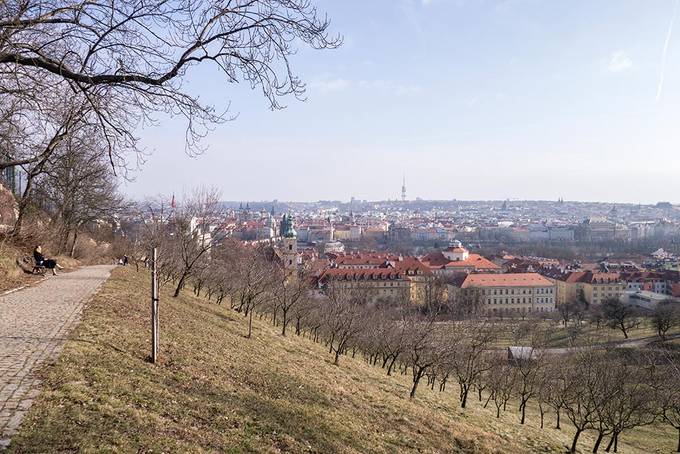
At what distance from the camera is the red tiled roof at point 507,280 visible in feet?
247

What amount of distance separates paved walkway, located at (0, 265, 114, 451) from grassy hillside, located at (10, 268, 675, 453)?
183 millimetres

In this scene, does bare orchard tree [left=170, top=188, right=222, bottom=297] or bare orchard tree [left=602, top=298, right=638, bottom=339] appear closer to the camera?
bare orchard tree [left=170, top=188, right=222, bottom=297]

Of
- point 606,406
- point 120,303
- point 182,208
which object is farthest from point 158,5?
point 606,406

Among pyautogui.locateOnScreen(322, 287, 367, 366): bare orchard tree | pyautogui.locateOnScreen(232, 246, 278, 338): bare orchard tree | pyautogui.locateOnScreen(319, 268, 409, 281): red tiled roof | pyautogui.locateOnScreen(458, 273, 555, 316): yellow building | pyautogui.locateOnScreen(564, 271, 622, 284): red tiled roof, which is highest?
pyautogui.locateOnScreen(232, 246, 278, 338): bare orchard tree

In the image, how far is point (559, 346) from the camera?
46.6 meters

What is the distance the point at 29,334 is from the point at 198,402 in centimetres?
377

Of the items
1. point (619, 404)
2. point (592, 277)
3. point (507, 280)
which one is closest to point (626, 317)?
point (507, 280)

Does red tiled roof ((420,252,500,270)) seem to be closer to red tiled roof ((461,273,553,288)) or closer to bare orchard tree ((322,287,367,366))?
red tiled roof ((461,273,553,288))

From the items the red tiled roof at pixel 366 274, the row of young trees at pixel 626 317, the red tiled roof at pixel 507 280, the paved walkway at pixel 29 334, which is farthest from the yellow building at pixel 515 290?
the paved walkway at pixel 29 334

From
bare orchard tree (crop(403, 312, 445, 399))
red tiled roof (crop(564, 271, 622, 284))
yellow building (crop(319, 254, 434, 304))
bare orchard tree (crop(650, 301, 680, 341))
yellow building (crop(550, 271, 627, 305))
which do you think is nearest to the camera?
bare orchard tree (crop(403, 312, 445, 399))

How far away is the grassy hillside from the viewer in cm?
589

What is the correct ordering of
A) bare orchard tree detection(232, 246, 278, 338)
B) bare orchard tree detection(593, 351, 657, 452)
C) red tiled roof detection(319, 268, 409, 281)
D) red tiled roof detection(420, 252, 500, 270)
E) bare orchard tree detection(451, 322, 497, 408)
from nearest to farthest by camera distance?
bare orchard tree detection(593, 351, 657, 452)
bare orchard tree detection(451, 322, 497, 408)
bare orchard tree detection(232, 246, 278, 338)
red tiled roof detection(319, 268, 409, 281)
red tiled roof detection(420, 252, 500, 270)

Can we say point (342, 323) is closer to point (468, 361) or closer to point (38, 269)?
point (468, 361)

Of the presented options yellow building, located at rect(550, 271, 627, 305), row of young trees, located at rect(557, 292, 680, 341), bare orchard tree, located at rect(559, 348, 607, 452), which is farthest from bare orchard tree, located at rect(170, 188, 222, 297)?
yellow building, located at rect(550, 271, 627, 305)
